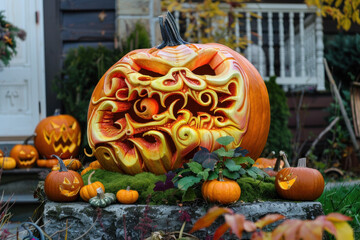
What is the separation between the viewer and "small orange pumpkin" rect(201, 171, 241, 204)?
1746 millimetres

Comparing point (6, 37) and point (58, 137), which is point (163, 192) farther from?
point (6, 37)

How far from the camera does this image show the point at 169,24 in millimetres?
2322

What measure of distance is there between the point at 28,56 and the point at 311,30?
4064 millimetres

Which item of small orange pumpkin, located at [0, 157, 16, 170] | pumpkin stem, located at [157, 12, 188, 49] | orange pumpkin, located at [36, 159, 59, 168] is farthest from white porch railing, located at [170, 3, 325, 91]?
pumpkin stem, located at [157, 12, 188, 49]

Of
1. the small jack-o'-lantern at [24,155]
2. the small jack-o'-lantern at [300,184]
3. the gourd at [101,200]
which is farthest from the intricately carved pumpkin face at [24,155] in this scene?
the small jack-o'-lantern at [300,184]

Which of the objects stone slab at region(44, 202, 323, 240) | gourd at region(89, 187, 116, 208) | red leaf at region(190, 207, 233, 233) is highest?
red leaf at region(190, 207, 233, 233)

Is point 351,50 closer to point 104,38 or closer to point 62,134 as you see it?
point 104,38

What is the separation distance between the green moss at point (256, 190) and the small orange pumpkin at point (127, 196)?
19.5 inches

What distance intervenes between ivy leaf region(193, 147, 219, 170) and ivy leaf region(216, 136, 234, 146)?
8 centimetres

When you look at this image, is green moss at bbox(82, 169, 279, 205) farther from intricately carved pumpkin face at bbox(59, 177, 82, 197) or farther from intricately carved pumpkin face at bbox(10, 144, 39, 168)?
intricately carved pumpkin face at bbox(10, 144, 39, 168)

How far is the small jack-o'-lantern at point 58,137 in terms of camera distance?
12.9 ft

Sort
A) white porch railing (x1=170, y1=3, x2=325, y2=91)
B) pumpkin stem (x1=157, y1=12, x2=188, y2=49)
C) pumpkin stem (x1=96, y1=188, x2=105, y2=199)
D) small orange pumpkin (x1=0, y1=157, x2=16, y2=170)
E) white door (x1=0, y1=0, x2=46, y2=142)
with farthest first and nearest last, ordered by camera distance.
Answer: white porch railing (x1=170, y1=3, x2=325, y2=91) → white door (x1=0, y1=0, x2=46, y2=142) → small orange pumpkin (x1=0, y1=157, x2=16, y2=170) → pumpkin stem (x1=157, y1=12, x2=188, y2=49) → pumpkin stem (x1=96, y1=188, x2=105, y2=199)

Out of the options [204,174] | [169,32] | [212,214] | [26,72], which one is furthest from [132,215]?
[26,72]

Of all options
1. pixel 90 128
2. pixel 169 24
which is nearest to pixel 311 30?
pixel 169 24
